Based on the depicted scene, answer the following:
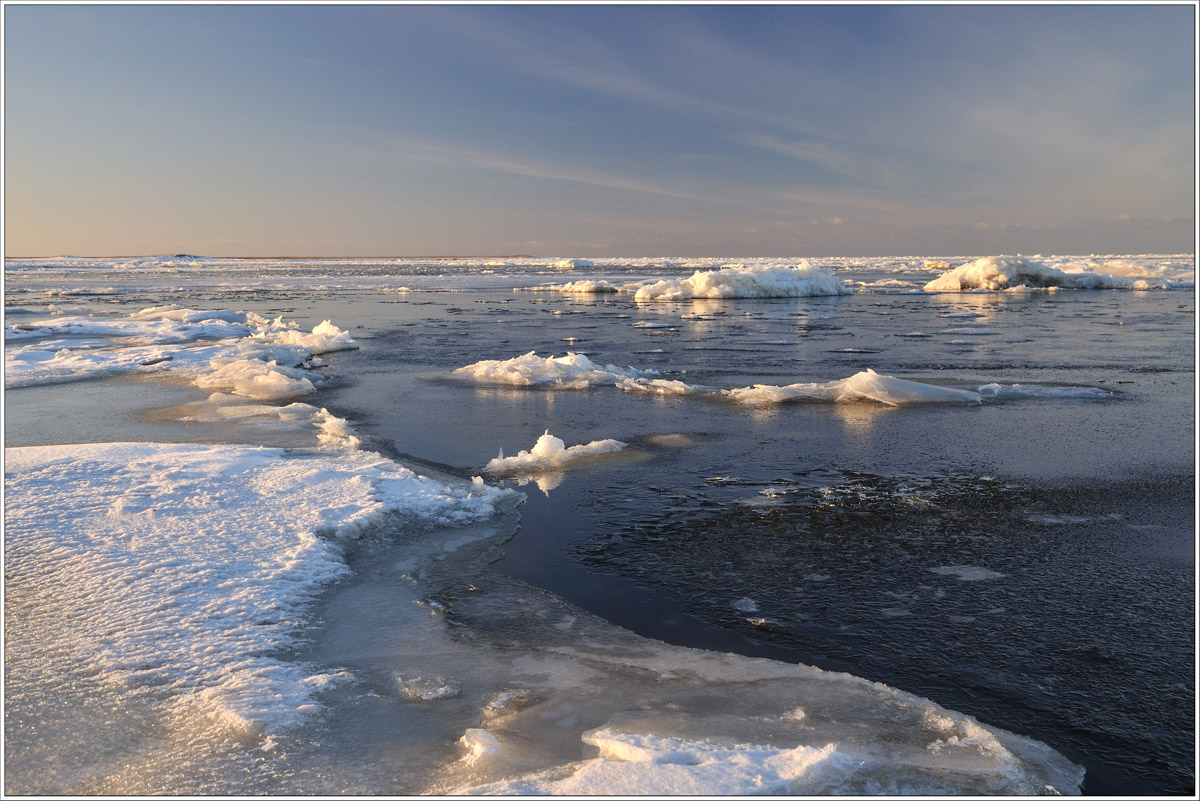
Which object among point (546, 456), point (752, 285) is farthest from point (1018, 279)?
point (546, 456)

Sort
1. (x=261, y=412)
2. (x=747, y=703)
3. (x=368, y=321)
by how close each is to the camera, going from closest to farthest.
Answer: (x=747, y=703), (x=261, y=412), (x=368, y=321)

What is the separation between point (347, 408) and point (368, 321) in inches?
511

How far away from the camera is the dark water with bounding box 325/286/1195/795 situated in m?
3.26

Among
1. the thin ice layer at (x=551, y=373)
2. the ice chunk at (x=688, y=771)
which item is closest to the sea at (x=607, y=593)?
the ice chunk at (x=688, y=771)

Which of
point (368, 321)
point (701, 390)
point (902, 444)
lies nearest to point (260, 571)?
point (902, 444)

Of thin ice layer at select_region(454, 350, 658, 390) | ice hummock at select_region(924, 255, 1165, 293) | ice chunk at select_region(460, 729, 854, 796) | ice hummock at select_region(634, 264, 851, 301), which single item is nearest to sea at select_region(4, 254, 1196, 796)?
ice chunk at select_region(460, 729, 854, 796)

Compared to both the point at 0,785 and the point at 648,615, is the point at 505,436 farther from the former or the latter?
the point at 0,785

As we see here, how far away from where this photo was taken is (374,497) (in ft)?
17.6

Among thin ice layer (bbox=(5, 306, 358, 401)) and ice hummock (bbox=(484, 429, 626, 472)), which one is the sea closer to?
ice hummock (bbox=(484, 429, 626, 472))

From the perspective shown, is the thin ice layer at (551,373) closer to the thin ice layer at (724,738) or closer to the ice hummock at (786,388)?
the ice hummock at (786,388)

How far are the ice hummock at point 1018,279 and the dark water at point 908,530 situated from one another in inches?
990

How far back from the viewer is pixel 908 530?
495cm

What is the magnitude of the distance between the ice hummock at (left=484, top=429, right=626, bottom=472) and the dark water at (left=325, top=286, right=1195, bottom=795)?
221mm

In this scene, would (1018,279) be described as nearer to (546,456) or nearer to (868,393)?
(868,393)
